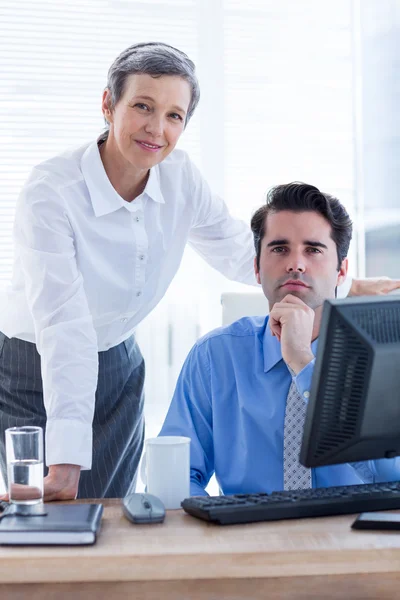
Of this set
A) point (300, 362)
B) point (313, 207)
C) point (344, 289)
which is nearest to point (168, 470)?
point (300, 362)

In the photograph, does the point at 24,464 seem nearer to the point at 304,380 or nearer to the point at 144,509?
the point at 144,509

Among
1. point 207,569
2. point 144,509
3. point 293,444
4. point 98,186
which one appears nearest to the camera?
point 207,569

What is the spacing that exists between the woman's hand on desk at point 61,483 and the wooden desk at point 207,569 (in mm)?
328

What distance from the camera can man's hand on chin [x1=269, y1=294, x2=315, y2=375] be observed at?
1.49 meters

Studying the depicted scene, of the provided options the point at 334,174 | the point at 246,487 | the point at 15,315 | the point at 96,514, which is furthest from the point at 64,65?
the point at 96,514

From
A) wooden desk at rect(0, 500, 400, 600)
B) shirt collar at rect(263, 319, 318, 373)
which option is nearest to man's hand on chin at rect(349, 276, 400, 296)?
shirt collar at rect(263, 319, 318, 373)

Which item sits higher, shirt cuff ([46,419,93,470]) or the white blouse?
the white blouse

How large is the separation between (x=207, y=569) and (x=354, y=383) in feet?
1.07

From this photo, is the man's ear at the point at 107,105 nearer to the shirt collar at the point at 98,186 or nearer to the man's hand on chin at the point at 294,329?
the shirt collar at the point at 98,186

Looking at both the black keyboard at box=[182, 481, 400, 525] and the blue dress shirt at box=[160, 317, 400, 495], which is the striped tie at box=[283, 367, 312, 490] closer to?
the blue dress shirt at box=[160, 317, 400, 495]

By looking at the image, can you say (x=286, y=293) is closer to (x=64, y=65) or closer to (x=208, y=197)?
(x=208, y=197)

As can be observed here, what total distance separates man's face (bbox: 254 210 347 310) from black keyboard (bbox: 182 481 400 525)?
21.9 inches

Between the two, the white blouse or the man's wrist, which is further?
the white blouse

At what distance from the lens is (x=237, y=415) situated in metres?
1.69
